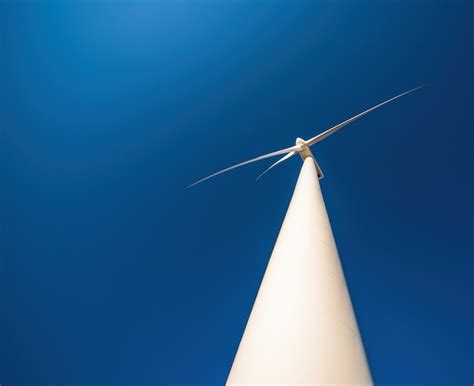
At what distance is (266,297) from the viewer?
4.98 meters

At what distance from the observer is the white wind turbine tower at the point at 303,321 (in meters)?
4.16

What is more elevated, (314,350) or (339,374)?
(314,350)

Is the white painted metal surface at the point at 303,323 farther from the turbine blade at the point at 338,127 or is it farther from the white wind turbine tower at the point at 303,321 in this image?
the turbine blade at the point at 338,127

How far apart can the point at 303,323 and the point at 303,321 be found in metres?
0.03

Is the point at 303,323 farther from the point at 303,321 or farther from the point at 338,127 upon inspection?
the point at 338,127

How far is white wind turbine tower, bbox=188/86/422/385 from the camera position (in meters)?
4.16

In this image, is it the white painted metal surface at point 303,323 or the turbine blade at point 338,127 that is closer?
the white painted metal surface at point 303,323

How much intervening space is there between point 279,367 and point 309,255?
1.62 metres

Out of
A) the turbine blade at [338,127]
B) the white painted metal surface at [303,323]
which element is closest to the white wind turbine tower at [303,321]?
the white painted metal surface at [303,323]

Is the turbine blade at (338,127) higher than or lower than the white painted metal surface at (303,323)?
higher

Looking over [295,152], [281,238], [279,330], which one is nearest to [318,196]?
[281,238]

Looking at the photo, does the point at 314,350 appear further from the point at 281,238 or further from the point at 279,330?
the point at 281,238

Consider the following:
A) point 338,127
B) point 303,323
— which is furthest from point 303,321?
point 338,127

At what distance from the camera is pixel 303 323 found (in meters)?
4.41
